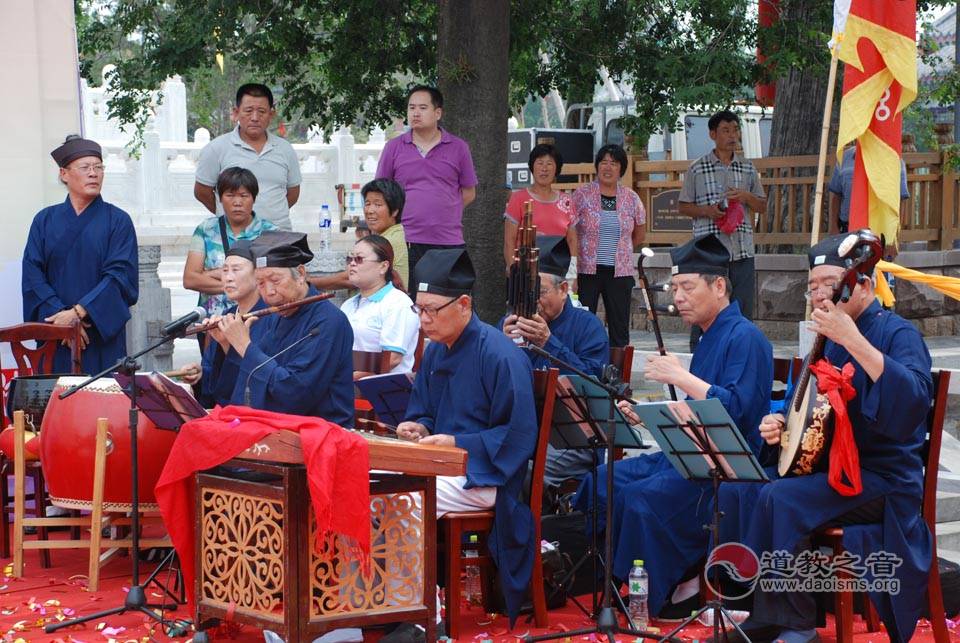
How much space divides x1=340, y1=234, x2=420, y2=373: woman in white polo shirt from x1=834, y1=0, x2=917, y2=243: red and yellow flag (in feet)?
8.59

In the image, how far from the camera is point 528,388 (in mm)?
5516

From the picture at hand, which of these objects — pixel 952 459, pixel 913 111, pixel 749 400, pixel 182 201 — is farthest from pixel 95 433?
pixel 182 201

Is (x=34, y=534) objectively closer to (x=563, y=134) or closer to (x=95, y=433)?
(x=95, y=433)

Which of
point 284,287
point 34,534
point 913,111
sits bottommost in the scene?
point 34,534

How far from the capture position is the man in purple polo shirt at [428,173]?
875 centimetres

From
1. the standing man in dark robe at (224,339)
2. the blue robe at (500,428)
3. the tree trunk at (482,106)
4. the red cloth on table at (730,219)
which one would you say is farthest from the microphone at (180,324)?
the red cloth on table at (730,219)

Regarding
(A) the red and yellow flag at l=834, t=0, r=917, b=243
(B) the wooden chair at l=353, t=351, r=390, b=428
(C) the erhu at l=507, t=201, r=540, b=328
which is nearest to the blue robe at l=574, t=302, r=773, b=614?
(C) the erhu at l=507, t=201, r=540, b=328

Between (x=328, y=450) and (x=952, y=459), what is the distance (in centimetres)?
466

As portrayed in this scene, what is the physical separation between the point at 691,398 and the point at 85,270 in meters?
3.87

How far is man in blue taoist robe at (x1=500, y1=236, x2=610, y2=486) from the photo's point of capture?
647 cm

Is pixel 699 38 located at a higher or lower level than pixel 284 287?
higher

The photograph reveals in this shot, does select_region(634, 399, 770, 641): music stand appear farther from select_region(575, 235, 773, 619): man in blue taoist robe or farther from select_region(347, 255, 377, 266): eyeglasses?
select_region(347, 255, 377, 266): eyeglasses

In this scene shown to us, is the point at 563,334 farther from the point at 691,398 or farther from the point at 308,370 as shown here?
the point at 308,370

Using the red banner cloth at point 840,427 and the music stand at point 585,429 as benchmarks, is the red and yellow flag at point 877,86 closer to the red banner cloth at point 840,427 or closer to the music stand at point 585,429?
the music stand at point 585,429
